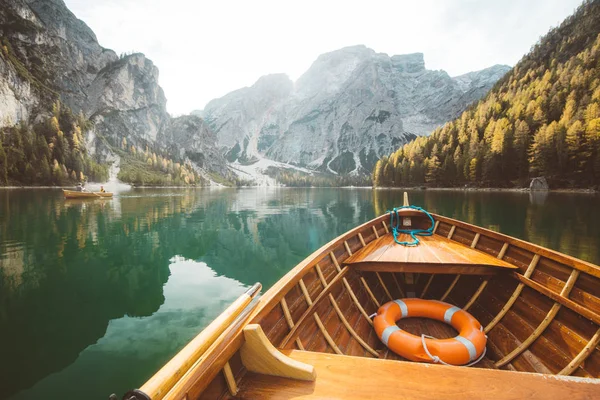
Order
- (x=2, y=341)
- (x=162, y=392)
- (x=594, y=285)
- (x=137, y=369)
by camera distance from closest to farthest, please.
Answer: (x=162, y=392) → (x=594, y=285) → (x=137, y=369) → (x=2, y=341)

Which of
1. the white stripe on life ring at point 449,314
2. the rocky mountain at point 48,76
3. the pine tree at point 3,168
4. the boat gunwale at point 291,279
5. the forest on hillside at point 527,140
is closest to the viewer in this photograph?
the boat gunwale at point 291,279

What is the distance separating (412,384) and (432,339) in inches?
106

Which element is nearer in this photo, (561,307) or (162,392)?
(162,392)

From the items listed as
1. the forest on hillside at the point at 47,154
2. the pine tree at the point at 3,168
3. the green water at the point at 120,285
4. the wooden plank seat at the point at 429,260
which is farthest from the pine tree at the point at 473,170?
the pine tree at the point at 3,168

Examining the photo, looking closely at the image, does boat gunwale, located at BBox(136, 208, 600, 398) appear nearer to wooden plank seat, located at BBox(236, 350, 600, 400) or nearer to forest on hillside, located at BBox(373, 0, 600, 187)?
wooden plank seat, located at BBox(236, 350, 600, 400)

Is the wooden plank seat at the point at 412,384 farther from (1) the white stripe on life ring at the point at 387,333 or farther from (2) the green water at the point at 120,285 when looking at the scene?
(2) the green water at the point at 120,285

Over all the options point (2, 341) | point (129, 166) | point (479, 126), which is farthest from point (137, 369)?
point (129, 166)

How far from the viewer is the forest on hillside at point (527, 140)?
186ft

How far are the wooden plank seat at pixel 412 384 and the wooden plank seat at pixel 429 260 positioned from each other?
330 cm

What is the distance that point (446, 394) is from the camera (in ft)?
7.51

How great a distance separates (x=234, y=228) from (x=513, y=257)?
22839 millimetres

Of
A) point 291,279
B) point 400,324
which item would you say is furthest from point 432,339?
point 291,279

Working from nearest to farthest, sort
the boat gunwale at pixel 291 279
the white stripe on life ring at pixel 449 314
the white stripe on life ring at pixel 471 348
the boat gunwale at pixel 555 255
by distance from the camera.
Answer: the boat gunwale at pixel 291 279 → the boat gunwale at pixel 555 255 → the white stripe on life ring at pixel 471 348 → the white stripe on life ring at pixel 449 314

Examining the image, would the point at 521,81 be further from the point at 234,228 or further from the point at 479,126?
the point at 234,228
